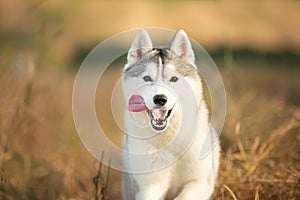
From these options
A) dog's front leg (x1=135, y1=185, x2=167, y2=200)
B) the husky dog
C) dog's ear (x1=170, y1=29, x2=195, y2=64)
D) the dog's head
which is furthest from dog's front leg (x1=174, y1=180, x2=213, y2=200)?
dog's ear (x1=170, y1=29, x2=195, y2=64)

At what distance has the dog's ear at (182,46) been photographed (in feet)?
14.8

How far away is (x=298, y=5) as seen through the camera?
13.0 metres

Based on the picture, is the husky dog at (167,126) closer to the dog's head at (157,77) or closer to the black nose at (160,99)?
the dog's head at (157,77)

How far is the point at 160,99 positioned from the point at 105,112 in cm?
464

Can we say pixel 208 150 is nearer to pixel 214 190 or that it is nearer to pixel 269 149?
pixel 214 190

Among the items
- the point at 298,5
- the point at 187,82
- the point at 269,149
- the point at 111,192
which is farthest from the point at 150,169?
the point at 298,5

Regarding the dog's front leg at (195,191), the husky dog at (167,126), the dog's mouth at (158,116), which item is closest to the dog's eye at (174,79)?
the husky dog at (167,126)

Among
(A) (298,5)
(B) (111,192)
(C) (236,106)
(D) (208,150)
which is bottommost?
(A) (298,5)

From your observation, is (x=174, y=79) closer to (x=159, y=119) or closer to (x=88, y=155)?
(x=159, y=119)

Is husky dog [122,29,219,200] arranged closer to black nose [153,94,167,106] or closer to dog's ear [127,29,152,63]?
dog's ear [127,29,152,63]

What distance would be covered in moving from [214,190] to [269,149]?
1.82 ft

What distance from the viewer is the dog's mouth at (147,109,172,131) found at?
4258 millimetres

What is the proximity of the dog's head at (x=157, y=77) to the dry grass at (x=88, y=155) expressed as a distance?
465 millimetres

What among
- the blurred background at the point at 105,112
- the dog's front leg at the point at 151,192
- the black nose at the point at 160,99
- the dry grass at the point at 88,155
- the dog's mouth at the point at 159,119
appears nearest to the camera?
the black nose at the point at 160,99
